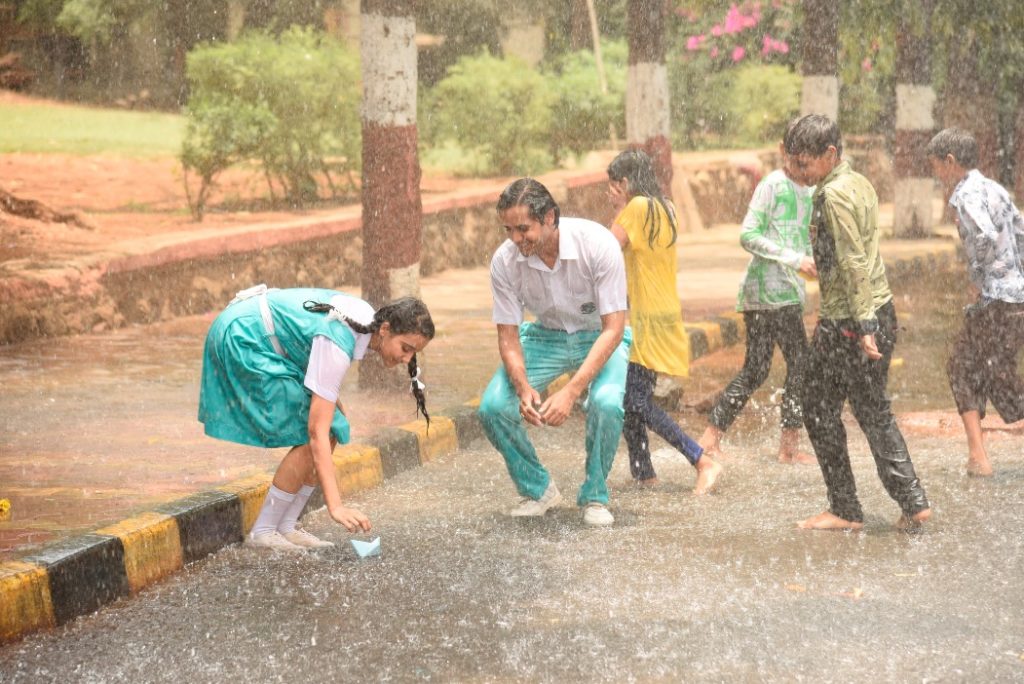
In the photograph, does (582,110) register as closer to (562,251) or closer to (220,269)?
(220,269)

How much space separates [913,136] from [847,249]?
15.2 m

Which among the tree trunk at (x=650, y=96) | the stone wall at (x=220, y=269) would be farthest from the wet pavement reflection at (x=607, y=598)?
the tree trunk at (x=650, y=96)

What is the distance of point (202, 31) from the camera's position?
806 inches

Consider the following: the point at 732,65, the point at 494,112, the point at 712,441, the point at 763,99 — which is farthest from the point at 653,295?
the point at 732,65

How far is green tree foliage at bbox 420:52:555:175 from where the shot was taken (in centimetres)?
1980

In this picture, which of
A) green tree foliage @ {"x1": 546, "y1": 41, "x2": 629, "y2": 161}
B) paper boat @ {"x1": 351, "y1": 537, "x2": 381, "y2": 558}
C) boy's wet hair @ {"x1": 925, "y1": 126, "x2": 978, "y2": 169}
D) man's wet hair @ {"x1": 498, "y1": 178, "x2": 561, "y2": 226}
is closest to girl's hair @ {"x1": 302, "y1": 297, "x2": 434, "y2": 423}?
paper boat @ {"x1": 351, "y1": 537, "x2": 381, "y2": 558}

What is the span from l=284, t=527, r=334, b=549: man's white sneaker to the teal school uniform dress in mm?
451

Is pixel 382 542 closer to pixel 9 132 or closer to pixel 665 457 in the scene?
pixel 665 457

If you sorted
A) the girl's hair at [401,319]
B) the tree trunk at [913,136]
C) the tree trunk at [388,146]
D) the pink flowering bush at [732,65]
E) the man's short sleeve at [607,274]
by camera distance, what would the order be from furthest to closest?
the pink flowering bush at [732,65] < the tree trunk at [913,136] < the tree trunk at [388,146] < the man's short sleeve at [607,274] < the girl's hair at [401,319]

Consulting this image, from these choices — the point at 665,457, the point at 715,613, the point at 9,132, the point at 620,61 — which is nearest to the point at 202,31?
the point at 9,132

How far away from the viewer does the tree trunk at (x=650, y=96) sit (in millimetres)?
15008

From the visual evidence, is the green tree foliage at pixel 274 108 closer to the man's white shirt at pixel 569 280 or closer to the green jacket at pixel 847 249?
the man's white shirt at pixel 569 280

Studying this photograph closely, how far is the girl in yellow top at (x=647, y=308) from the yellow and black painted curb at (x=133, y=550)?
1324mm

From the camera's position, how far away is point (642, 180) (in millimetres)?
7156
